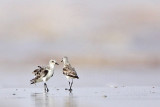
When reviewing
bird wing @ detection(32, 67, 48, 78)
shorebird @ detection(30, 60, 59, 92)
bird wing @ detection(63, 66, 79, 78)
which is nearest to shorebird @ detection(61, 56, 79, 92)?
bird wing @ detection(63, 66, 79, 78)

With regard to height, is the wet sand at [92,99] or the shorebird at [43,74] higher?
the shorebird at [43,74]

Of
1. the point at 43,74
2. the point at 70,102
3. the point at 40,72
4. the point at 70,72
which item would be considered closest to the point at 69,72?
the point at 70,72

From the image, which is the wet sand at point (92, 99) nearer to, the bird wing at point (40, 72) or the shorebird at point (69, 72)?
the shorebird at point (69, 72)

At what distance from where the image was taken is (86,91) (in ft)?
76.0

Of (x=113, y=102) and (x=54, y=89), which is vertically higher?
(x=54, y=89)

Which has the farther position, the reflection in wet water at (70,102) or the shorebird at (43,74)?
the shorebird at (43,74)

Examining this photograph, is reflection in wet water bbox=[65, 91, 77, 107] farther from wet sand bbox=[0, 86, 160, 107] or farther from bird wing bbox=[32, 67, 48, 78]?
bird wing bbox=[32, 67, 48, 78]

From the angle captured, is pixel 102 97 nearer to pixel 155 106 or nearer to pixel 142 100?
pixel 142 100

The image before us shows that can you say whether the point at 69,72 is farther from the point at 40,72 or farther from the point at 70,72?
the point at 40,72

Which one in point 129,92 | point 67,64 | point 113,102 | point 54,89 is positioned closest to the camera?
point 113,102

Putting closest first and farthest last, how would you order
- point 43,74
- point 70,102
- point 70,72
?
point 70,102 → point 70,72 → point 43,74

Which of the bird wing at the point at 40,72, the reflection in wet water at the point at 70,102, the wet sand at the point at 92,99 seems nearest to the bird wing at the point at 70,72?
the bird wing at the point at 40,72

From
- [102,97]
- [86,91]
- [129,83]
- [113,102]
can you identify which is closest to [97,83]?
[129,83]

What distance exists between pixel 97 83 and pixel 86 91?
400cm
